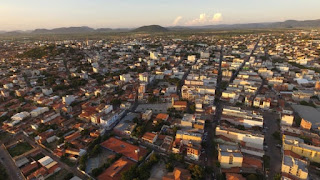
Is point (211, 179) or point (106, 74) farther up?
point (106, 74)

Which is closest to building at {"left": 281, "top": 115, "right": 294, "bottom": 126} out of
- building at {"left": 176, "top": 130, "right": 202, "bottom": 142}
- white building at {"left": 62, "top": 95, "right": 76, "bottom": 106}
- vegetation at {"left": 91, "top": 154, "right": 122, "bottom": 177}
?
building at {"left": 176, "top": 130, "right": 202, "bottom": 142}

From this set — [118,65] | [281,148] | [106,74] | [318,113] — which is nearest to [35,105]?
[106,74]

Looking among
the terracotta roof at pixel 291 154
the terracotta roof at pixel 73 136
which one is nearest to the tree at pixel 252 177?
the terracotta roof at pixel 291 154

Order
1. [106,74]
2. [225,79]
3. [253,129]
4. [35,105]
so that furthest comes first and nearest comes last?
[106,74], [225,79], [35,105], [253,129]

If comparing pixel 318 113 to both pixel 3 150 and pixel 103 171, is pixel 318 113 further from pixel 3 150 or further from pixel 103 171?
pixel 3 150

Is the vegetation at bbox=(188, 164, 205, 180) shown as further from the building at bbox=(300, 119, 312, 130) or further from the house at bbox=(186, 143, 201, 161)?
the building at bbox=(300, 119, 312, 130)
